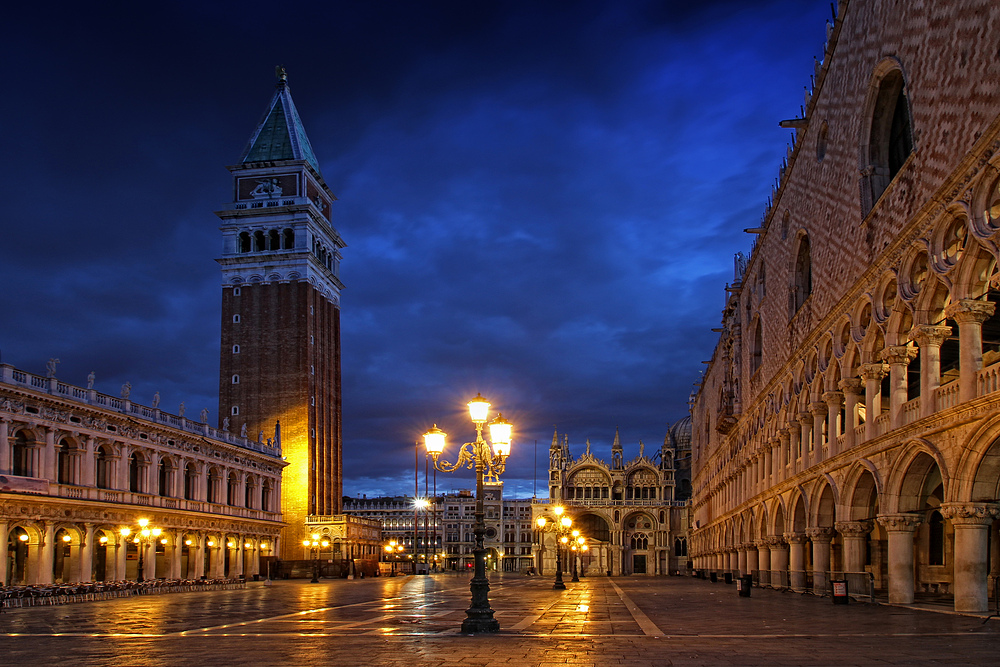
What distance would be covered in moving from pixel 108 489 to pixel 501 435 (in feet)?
125

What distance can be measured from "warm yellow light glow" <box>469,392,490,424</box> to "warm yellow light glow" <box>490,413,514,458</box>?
737 mm

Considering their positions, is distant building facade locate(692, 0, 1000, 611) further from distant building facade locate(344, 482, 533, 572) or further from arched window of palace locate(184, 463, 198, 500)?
distant building facade locate(344, 482, 533, 572)

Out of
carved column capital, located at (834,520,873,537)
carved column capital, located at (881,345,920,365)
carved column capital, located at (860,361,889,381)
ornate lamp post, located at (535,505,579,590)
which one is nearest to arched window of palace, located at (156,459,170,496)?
ornate lamp post, located at (535,505,579,590)

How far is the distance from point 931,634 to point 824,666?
4945mm

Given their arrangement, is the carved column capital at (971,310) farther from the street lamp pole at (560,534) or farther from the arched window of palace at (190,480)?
the arched window of palace at (190,480)

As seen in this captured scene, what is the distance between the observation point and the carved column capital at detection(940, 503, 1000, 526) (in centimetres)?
1881

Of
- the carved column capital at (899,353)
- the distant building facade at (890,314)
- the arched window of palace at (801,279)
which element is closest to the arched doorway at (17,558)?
the distant building facade at (890,314)

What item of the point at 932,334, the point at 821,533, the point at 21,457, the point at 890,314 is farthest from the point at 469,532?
the point at 932,334

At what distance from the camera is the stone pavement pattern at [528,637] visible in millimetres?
13312

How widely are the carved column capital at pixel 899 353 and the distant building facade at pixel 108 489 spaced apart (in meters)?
34.2

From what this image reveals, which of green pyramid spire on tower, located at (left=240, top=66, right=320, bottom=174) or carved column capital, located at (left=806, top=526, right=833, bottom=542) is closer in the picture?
carved column capital, located at (left=806, top=526, right=833, bottom=542)

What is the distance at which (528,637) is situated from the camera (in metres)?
16.8

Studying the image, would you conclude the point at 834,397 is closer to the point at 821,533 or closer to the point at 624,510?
the point at 821,533

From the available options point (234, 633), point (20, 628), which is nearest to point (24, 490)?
point (20, 628)
